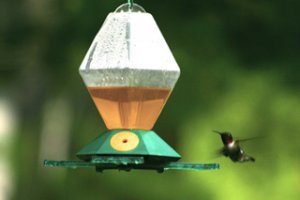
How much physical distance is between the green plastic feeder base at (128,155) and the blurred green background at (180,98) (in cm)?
562

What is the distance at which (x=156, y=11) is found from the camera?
43.9 ft

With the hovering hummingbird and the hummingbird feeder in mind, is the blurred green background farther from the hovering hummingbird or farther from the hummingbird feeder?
the hummingbird feeder

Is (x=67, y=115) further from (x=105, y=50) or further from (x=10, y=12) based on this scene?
(x=105, y=50)

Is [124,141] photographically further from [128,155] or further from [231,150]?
[231,150]

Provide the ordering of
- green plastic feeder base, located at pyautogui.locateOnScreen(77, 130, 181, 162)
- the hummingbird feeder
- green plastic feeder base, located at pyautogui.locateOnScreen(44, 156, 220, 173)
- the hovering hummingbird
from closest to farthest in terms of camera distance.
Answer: green plastic feeder base, located at pyautogui.locateOnScreen(44, 156, 220, 173) < green plastic feeder base, located at pyautogui.locateOnScreen(77, 130, 181, 162) < the hummingbird feeder < the hovering hummingbird

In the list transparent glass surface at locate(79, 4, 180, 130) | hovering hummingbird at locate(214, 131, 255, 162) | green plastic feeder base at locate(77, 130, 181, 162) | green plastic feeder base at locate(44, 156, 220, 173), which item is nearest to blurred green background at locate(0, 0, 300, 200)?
hovering hummingbird at locate(214, 131, 255, 162)

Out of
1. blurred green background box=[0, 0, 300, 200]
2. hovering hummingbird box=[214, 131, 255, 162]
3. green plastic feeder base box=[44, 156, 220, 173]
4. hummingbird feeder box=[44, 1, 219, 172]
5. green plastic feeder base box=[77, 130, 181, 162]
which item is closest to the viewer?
green plastic feeder base box=[44, 156, 220, 173]

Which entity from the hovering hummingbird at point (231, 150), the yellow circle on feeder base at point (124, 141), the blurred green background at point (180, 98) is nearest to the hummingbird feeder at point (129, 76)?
the yellow circle on feeder base at point (124, 141)

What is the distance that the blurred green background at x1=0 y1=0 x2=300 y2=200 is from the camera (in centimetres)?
1245

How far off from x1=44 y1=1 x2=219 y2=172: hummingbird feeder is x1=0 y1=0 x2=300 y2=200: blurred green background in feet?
17.7

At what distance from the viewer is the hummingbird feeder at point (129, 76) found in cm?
640

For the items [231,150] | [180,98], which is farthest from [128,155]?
[180,98]

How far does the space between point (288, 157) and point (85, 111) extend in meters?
1.85

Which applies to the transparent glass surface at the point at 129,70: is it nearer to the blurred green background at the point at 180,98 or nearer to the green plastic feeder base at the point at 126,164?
the green plastic feeder base at the point at 126,164
